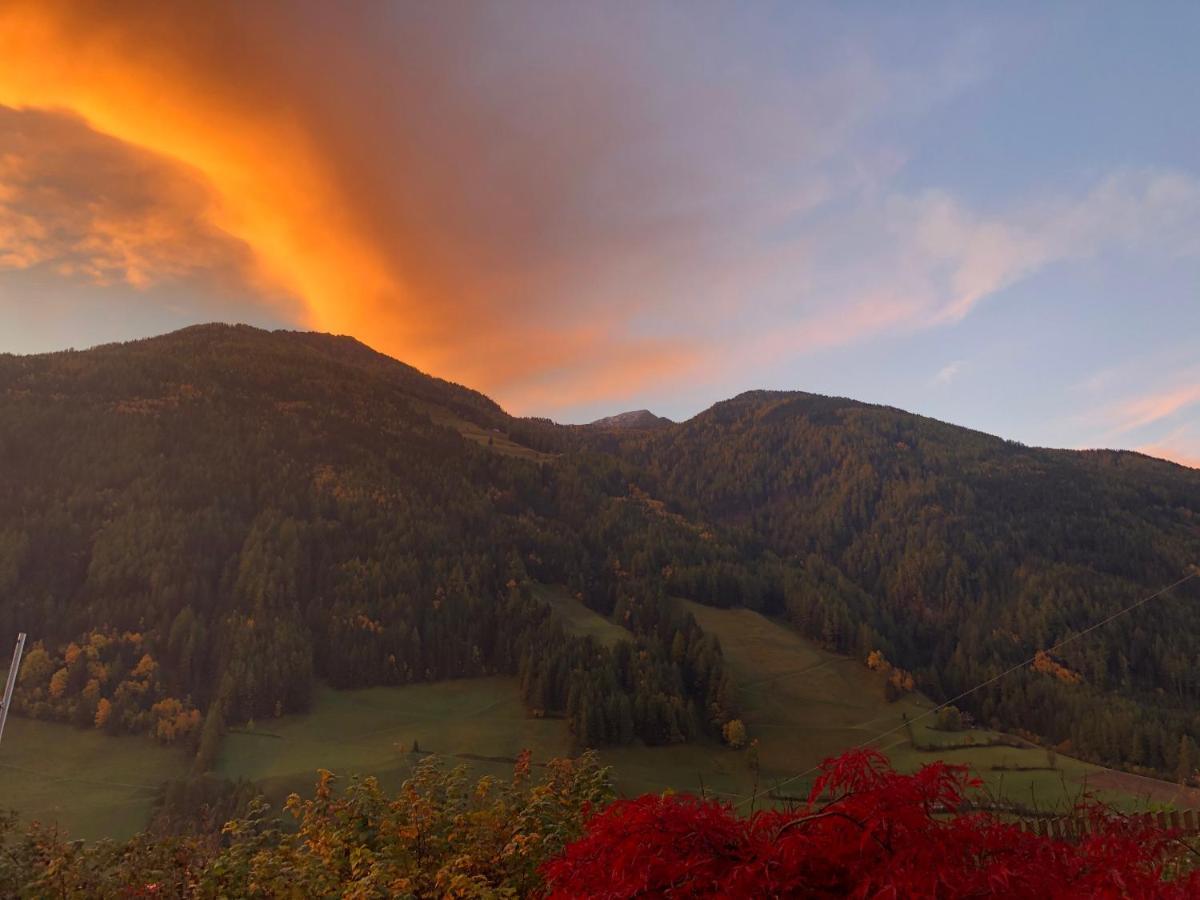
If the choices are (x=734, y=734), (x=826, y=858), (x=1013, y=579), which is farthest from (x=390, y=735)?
(x=1013, y=579)

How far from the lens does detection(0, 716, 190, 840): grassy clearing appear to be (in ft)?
140

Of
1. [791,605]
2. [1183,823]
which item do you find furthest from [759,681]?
[1183,823]

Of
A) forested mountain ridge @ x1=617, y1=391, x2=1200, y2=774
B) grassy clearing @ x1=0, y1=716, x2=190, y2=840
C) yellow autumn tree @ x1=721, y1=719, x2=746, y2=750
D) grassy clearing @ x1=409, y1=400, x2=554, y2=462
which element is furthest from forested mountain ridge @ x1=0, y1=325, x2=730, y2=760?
forested mountain ridge @ x1=617, y1=391, x2=1200, y2=774

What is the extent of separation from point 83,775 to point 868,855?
2317 inches

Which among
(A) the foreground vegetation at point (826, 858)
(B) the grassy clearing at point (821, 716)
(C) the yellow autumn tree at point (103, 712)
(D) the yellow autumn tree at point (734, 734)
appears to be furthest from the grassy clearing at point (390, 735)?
(A) the foreground vegetation at point (826, 858)

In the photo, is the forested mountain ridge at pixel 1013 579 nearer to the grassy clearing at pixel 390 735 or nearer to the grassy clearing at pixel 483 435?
the grassy clearing at pixel 483 435

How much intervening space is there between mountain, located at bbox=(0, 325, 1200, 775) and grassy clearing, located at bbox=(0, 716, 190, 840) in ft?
6.32

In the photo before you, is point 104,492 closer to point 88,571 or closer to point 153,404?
point 88,571

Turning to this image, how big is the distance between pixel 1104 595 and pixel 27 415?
17345 cm

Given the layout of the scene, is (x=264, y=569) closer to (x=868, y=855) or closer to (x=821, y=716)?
(x=821, y=716)

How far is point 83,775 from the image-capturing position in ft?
155

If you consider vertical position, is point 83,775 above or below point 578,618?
below

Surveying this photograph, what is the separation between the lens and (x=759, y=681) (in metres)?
84.9

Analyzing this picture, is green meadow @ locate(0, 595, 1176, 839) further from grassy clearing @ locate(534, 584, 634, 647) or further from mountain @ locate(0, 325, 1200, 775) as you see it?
mountain @ locate(0, 325, 1200, 775)
